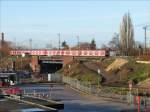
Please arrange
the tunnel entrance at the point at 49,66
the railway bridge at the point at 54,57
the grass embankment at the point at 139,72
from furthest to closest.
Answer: the tunnel entrance at the point at 49,66 < the railway bridge at the point at 54,57 < the grass embankment at the point at 139,72

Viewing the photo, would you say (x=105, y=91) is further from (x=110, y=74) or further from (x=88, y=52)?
(x=88, y=52)

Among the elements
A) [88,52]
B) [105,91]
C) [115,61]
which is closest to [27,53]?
[88,52]

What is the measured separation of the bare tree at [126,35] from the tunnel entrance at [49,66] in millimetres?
18721

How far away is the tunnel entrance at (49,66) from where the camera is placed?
5423 inches

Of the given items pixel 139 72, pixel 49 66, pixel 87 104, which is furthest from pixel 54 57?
pixel 87 104

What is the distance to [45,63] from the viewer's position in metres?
141

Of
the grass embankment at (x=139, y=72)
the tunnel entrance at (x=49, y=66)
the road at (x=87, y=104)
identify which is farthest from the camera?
the tunnel entrance at (x=49, y=66)

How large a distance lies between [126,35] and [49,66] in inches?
1015

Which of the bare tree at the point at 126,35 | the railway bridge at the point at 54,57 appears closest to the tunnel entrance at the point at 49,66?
the railway bridge at the point at 54,57

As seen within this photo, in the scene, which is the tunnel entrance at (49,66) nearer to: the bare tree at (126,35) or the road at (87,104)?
the bare tree at (126,35)

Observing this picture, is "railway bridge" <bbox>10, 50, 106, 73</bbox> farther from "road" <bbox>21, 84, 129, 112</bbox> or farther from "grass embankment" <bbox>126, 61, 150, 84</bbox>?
"road" <bbox>21, 84, 129, 112</bbox>

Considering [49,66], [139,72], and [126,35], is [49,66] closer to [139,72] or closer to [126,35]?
[126,35]

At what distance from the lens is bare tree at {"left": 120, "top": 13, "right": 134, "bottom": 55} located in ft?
473

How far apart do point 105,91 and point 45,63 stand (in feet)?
248
